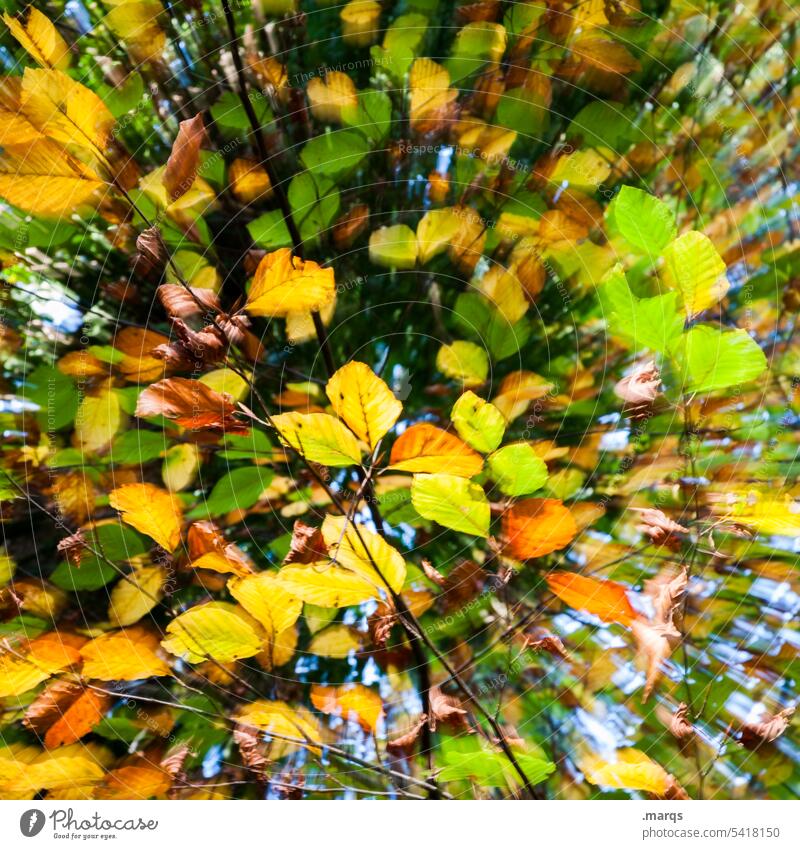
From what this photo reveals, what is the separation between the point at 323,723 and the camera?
1.11 feet

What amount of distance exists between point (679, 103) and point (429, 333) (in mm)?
176

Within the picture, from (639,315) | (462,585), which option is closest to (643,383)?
(639,315)

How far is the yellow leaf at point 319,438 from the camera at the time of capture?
0.33 m

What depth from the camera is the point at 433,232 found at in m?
0.34

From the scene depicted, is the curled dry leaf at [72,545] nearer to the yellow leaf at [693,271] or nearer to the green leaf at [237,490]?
the green leaf at [237,490]

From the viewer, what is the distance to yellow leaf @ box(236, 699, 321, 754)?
336 millimetres

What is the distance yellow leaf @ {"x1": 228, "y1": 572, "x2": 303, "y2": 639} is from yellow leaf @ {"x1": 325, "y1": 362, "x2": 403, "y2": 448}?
9 centimetres

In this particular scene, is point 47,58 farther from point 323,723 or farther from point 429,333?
point 323,723

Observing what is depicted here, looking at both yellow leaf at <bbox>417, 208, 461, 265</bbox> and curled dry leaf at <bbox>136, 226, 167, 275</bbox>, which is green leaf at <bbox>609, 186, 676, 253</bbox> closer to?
yellow leaf at <bbox>417, 208, 461, 265</bbox>

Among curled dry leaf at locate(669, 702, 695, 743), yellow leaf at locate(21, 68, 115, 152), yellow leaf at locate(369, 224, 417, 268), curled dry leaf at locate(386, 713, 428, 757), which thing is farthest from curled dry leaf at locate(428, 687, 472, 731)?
yellow leaf at locate(21, 68, 115, 152)

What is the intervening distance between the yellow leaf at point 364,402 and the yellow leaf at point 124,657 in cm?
15

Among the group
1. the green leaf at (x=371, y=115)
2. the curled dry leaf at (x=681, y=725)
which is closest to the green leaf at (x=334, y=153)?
the green leaf at (x=371, y=115)
